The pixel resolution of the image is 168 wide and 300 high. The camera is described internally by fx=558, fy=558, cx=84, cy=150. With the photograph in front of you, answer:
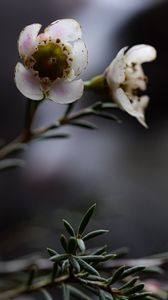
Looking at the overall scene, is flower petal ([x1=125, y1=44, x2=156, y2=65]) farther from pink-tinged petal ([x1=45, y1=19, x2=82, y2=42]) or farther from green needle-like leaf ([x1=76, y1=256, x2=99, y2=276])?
green needle-like leaf ([x1=76, y1=256, x2=99, y2=276])

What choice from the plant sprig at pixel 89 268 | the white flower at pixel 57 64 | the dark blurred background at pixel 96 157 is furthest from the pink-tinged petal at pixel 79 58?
the dark blurred background at pixel 96 157

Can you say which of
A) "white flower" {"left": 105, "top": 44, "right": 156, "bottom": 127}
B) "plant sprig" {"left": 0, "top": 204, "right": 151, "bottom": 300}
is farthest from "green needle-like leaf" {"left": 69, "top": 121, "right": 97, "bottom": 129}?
"plant sprig" {"left": 0, "top": 204, "right": 151, "bottom": 300}

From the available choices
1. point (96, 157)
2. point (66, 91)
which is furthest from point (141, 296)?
point (96, 157)

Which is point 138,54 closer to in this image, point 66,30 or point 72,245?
point 66,30

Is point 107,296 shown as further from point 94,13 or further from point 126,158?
point 94,13

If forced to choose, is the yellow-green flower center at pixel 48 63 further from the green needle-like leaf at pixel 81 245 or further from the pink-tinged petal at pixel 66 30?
the green needle-like leaf at pixel 81 245

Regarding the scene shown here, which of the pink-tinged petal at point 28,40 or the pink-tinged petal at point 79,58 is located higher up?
the pink-tinged petal at point 28,40
